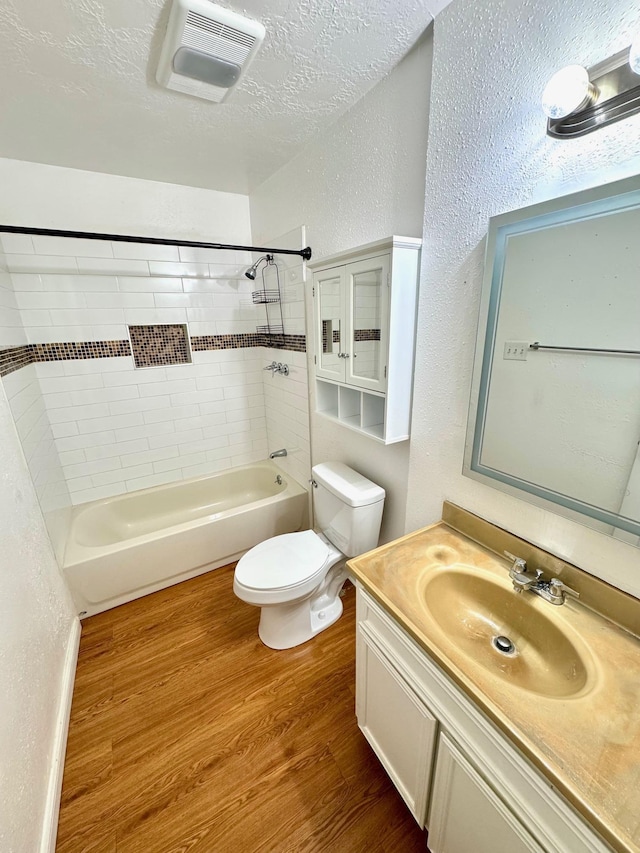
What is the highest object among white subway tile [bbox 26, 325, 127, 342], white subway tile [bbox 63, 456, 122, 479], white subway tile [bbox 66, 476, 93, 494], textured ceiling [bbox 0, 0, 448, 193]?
textured ceiling [bbox 0, 0, 448, 193]

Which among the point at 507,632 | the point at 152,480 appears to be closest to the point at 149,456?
the point at 152,480

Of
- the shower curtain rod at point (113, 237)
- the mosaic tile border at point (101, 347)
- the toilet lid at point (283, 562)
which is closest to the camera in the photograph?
the shower curtain rod at point (113, 237)

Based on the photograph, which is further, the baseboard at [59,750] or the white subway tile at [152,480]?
the white subway tile at [152,480]

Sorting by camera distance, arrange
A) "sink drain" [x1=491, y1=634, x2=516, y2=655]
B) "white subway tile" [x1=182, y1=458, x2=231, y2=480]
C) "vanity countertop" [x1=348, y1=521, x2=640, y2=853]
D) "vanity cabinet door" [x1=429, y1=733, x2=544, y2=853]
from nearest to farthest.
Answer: "vanity countertop" [x1=348, y1=521, x2=640, y2=853]
"vanity cabinet door" [x1=429, y1=733, x2=544, y2=853]
"sink drain" [x1=491, y1=634, x2=516, y2=655]
"white subway tile" [x1=182, y1=458, x2=231, y2=480]

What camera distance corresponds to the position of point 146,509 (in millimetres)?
2459

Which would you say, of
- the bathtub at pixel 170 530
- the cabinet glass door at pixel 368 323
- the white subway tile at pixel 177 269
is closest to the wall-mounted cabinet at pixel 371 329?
the cabinet glass door at pixel 368 323

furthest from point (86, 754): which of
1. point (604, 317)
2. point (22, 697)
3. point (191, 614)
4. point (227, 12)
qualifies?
point (227, 12)

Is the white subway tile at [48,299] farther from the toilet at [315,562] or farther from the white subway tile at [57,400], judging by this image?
the toilet at [315,562]

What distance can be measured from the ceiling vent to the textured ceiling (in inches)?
1.3

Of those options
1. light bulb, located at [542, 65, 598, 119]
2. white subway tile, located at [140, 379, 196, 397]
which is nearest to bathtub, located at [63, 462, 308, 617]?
white subway tile, located at [140, 379, 196, 397]

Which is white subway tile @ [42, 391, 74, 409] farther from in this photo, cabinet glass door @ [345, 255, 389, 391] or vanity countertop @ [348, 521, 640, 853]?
vanity countertop @ [348, 521, 640, 853]

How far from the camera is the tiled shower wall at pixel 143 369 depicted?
199 cm

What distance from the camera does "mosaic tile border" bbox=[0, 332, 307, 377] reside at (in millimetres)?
1811

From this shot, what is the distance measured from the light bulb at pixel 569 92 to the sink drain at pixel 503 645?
4.21 feet
